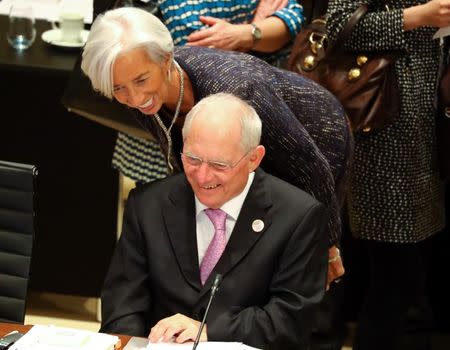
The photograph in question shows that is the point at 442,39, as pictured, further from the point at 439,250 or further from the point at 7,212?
the point at 7,212

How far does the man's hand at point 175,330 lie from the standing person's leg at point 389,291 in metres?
1.35

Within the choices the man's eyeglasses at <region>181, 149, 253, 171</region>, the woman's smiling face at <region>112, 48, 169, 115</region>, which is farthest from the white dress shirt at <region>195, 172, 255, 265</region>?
the woman's smiling face at <region>112, 48, 169, 115</region>

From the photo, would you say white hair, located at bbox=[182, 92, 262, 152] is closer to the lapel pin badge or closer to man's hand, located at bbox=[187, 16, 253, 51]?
the lapel pin badge

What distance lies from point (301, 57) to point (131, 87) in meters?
1.00

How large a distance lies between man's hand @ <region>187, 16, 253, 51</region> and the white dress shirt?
1.01 m

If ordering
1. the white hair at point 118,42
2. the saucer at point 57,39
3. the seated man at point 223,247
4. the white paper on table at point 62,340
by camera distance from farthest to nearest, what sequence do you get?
the saucer at point 57,39, the white hair at point 118,42, the seated man at point 223,247, the white paper on table at point 62,340

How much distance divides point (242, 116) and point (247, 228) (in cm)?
36

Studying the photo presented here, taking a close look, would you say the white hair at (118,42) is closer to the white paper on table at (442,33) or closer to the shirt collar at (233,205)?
the shirt collar at (233,205)

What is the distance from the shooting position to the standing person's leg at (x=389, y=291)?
4.04 meters

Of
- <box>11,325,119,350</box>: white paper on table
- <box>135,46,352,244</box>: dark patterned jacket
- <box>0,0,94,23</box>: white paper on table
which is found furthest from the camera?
<box>0,0,94,23</box>: white paper on table

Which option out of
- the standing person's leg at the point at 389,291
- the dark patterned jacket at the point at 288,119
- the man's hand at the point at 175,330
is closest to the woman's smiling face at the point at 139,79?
the dark patterned jacket at the point at 288,119

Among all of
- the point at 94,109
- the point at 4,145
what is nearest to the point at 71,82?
the point at 94,109

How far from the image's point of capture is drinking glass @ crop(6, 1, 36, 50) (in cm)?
511

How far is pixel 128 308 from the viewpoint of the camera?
10.1ft
